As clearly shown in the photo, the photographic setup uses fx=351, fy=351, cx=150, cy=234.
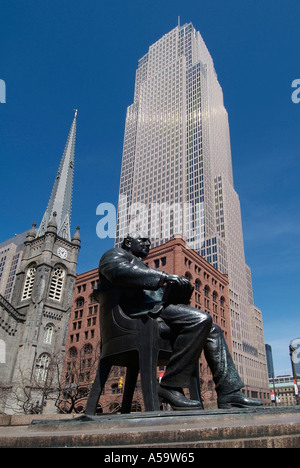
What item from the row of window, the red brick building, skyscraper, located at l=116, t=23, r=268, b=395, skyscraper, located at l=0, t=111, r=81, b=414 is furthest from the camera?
skyscraper, located at l=116, t=23, r=268, b=395

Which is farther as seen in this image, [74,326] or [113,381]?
[74,326]

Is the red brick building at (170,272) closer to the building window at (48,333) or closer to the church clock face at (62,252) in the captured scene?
the building window at (48,333)

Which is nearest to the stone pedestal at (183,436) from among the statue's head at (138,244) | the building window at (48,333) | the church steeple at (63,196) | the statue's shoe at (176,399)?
the statue's shoe at (176,399)

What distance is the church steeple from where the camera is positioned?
72875 mm

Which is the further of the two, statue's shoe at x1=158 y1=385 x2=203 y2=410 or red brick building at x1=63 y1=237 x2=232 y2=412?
red brick building at x1=63 y1=237 x2=232 y2=412

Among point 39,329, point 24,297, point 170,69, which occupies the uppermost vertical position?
point 170,69

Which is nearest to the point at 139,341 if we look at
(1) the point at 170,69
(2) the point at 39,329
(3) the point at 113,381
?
(2) the point at 39,329

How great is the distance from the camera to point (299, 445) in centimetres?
221

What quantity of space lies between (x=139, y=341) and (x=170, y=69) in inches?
6218

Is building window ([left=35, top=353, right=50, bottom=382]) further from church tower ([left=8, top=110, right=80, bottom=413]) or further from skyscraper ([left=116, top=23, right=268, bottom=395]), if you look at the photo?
skyscraper ([left=116, top=23, right=268, bottom=395])

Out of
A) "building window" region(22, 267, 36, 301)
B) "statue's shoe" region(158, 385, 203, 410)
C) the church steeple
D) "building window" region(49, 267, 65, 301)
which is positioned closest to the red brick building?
"building window" region(49, 267, 65, 301)

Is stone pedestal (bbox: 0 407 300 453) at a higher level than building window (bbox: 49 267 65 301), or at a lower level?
lower

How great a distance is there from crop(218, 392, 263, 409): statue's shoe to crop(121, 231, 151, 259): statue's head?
2.48m

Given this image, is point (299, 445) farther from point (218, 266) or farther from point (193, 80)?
point (193, 80)
